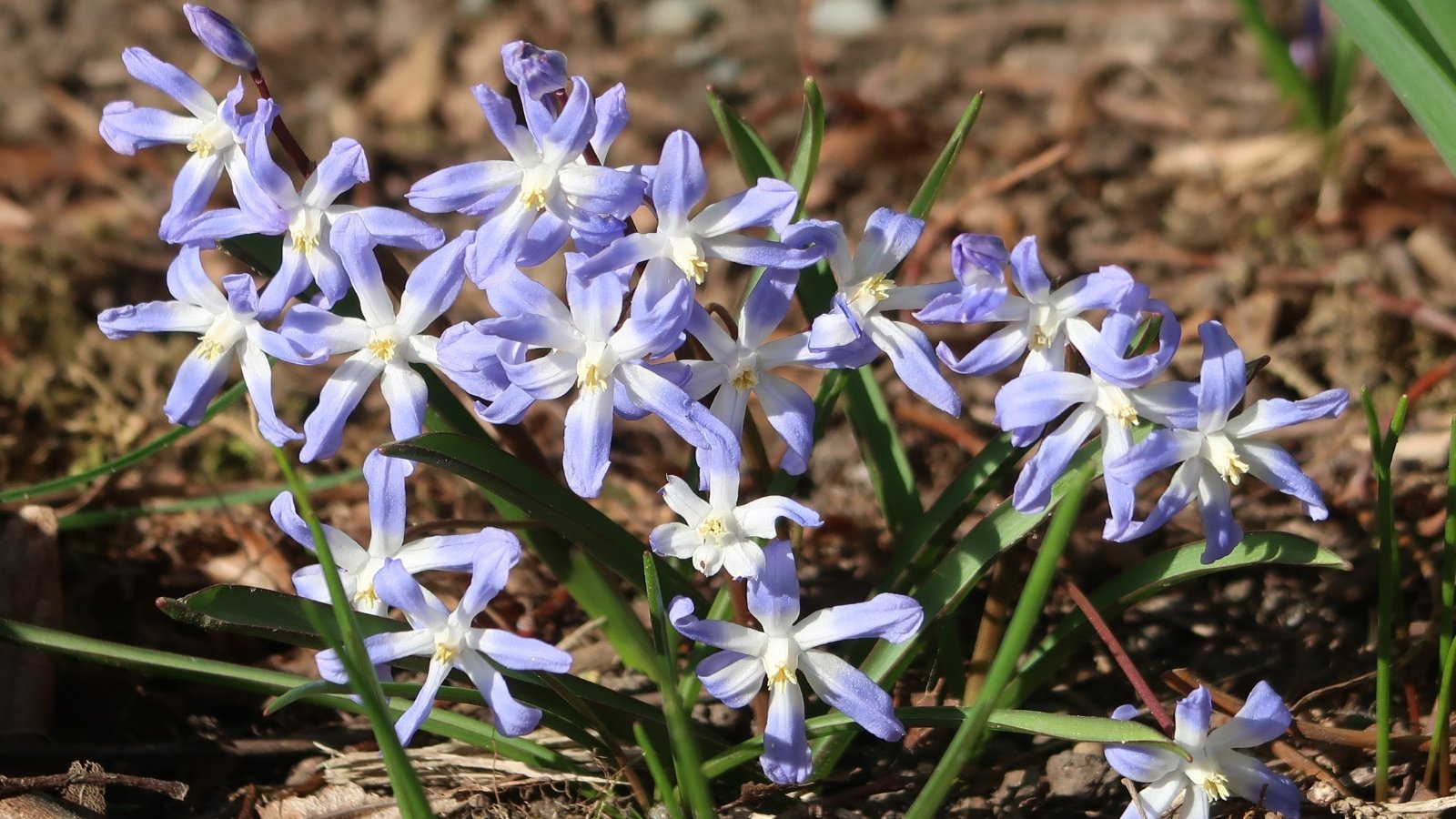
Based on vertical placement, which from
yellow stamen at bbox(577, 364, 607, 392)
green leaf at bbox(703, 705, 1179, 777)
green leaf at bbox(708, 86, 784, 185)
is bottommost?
green leaf at bbox(703, 705, 1179, 777)

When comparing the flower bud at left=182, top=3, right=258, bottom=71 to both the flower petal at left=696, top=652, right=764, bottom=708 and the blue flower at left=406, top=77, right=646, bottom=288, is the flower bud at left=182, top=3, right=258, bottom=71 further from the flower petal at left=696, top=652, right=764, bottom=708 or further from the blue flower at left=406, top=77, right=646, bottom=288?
the flower petal at left=696, top=652, right=764, bottom=708

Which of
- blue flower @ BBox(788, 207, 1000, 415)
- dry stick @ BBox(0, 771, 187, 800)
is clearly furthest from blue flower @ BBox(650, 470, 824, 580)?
dry stick @ BBox(0, 771, 187, 800)

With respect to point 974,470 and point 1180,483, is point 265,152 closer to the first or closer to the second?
point 974,470

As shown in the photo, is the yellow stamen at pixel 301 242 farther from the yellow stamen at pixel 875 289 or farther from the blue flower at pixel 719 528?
the yellow stamen at pixel 875 289

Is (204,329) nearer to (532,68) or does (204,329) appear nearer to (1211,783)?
(532,68)

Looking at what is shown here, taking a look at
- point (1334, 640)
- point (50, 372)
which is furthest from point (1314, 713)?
point (50, 372)

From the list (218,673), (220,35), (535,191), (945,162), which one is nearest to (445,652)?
(218,673)
